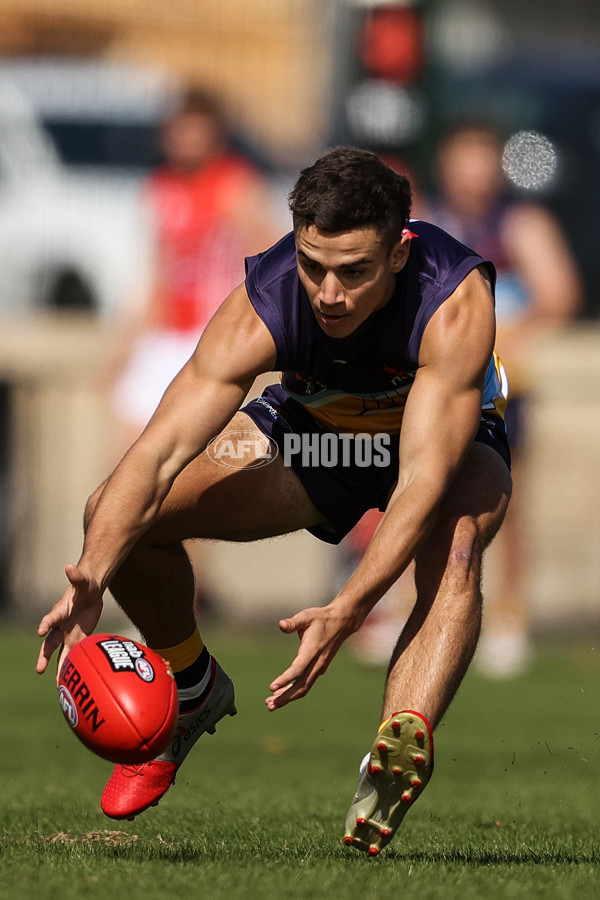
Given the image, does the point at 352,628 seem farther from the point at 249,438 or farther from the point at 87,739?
the point at 249,438

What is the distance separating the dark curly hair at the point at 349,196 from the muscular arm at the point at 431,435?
1.04 feet

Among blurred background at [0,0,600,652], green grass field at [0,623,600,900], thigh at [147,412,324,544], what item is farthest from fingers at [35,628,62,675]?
blurred background at [0,0,600,652]

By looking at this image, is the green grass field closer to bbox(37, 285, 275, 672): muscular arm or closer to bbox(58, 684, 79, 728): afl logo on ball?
bbox(58, 684, 79, 728): afl logo on ball

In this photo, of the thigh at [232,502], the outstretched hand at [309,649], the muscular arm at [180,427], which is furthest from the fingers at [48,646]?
the thigh at [232,502]

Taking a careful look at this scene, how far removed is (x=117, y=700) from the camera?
4.57m

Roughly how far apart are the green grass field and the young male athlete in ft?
0.94

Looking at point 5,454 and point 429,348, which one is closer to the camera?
point 429,348

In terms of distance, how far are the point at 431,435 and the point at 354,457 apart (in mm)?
809

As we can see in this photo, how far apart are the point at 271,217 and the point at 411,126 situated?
1.99 m

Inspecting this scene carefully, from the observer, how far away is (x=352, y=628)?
4.56m

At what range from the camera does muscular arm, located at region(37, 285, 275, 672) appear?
4.96 meters

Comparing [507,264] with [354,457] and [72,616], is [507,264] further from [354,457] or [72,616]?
[72,616]

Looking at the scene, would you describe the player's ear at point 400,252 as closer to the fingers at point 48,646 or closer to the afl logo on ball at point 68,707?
the fingers at point 48,646

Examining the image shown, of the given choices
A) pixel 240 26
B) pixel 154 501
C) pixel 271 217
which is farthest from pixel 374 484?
pixel 240 26
